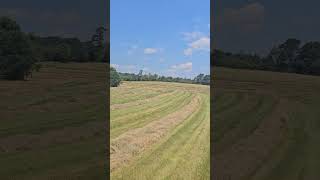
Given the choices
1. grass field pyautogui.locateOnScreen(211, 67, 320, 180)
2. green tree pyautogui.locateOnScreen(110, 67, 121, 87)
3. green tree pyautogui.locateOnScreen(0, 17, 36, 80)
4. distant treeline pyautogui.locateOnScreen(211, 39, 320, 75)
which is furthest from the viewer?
green tree pyautogui.locateOnScreen(110, 67, 121, 87)

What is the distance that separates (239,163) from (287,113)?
7.89 m

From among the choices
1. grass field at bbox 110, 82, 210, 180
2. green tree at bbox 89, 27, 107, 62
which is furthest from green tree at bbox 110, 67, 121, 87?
grass field at bbox 110, 82, 210, 180

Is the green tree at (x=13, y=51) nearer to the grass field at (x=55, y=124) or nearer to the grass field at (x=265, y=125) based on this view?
the grass field at (x=55, y=124)

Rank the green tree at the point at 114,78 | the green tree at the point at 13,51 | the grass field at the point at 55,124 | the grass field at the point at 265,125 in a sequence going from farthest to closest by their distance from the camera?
the green tree at the point at 114,78
the green tree at the point at 13,51
the grass field at the point at 265,125
the grass field at the point at 55,124

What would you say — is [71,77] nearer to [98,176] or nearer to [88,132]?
[88,132]

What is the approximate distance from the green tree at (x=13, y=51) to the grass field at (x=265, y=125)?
11004 millimetres

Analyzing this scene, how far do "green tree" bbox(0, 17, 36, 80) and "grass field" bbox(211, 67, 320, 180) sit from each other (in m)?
11.0

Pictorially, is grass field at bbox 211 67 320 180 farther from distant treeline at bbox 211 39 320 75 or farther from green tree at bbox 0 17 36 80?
green tree at bbox 0 17 36 80

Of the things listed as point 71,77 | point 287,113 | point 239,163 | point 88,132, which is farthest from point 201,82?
point 239,163

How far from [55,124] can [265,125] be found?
878 cm

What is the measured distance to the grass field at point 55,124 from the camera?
9.77 metres

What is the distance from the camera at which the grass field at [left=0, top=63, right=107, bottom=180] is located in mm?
9773

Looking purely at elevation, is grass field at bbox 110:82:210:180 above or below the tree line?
below

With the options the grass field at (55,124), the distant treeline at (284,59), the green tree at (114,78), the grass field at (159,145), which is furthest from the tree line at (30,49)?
the green tree at (114,78)
